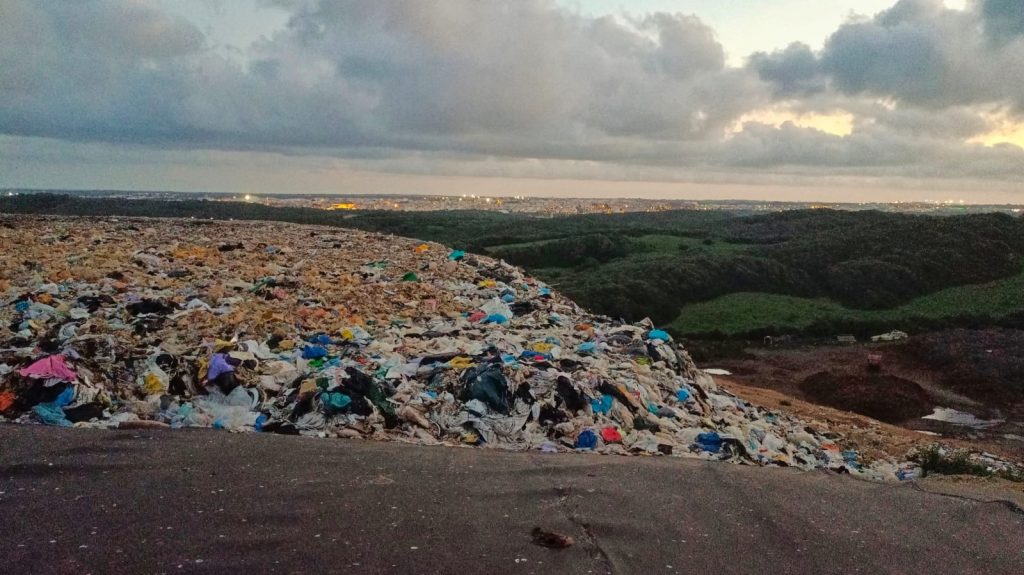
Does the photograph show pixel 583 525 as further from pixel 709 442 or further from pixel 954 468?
pixel 954 468

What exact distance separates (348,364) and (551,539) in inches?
152

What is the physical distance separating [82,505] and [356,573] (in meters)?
1.61

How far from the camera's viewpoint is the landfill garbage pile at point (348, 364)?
5531mm

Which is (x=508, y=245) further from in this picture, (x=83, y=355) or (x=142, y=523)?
(x=142, y=523)

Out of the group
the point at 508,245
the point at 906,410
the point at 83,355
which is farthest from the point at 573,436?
the point at 508,245

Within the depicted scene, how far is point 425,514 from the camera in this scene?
359 cm

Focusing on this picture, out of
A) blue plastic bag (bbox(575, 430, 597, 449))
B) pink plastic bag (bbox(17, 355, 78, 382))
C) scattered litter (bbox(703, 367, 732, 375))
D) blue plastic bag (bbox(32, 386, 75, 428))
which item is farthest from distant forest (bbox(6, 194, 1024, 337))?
blue plastic bag (bbox(32, 386, 75, 428))

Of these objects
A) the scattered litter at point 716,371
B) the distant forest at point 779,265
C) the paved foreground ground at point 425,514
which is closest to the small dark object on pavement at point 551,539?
the paved foreground ground at point 425,514

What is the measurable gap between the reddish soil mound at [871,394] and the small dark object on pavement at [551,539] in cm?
1273

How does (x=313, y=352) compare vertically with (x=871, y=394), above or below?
above

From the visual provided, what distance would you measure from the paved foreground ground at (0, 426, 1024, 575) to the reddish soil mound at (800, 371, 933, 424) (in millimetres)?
10387

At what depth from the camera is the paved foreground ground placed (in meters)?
3.02

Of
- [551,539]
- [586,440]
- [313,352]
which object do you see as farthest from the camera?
[313,352]

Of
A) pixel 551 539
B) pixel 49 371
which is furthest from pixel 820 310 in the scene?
pixel 49 371
